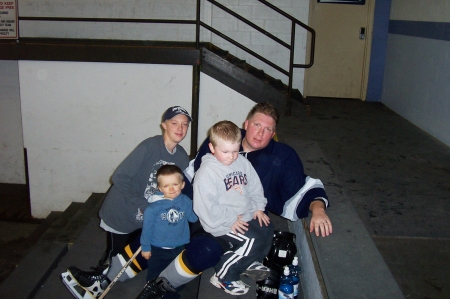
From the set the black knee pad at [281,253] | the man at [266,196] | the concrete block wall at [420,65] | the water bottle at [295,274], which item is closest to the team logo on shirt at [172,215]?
the man at [266,196]

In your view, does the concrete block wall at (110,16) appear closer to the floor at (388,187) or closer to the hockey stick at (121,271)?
the floor at (388,187)

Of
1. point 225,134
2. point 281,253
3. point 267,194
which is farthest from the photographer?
point 267,194

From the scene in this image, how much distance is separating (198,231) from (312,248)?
735 millimetres

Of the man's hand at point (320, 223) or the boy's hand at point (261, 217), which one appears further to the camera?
the boy's hand at point (261, 217)

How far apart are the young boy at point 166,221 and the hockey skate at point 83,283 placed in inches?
13.7

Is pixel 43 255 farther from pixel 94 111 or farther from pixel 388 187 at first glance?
pixel 388 187

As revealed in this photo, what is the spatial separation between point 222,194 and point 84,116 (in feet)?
12.9

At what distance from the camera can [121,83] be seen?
18.8 ft

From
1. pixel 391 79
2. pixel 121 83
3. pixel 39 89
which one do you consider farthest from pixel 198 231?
pixel 391 79

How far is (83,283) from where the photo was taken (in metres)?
2.80

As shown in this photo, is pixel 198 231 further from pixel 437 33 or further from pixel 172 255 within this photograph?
pixel 437 33

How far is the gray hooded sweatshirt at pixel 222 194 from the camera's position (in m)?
2.47

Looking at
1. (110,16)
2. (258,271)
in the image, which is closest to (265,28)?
(110,16)

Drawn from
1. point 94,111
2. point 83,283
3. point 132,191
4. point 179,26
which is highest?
point 179,26
